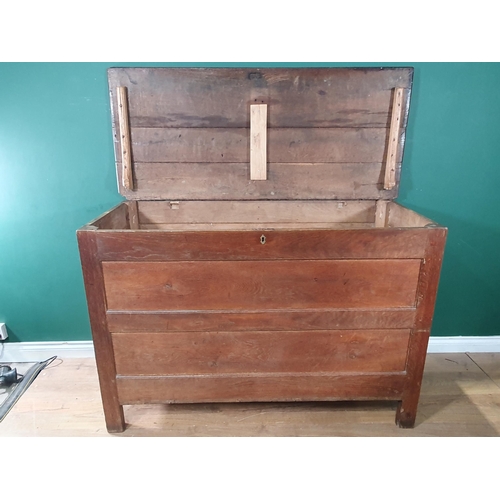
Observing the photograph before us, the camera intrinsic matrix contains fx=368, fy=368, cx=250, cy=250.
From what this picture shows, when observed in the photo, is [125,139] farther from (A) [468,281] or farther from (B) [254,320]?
(A) [468,281]

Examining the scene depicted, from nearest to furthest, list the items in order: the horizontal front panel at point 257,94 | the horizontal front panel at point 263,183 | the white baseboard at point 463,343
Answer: the horizontal front panel at point 257,94
the horizontal front panel at point 263,183
the white baseboard at point 463,343

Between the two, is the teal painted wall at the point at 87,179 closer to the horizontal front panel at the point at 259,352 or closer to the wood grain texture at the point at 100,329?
the wood grain texture at the point at 100,329

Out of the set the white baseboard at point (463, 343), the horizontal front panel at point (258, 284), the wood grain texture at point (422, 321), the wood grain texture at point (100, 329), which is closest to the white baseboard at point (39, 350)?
the wood grain texture at point (100, 329)

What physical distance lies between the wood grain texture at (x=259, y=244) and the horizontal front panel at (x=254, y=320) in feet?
0.67

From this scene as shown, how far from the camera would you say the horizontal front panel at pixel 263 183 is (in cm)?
170

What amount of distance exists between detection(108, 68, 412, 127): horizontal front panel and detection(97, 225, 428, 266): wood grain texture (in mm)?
663

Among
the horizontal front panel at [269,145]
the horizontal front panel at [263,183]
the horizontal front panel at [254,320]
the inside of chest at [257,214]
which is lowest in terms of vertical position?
the horizontal front panel at [254,320]

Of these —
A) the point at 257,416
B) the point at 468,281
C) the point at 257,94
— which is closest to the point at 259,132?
the point at 257,94

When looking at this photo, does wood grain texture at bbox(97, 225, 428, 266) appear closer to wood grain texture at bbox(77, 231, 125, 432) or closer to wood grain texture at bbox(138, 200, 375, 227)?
wood grain texture at bbox(77, 231, 125, 432)

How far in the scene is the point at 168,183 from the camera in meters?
1.71

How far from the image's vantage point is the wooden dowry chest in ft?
4.08

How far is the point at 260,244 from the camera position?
1226 millimetres

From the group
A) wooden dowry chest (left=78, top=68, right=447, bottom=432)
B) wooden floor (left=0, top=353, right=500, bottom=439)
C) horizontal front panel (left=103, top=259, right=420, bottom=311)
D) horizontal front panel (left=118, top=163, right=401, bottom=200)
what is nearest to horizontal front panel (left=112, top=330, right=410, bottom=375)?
wooden dowry chest (left=78, top=68, right=447, bottom=432)

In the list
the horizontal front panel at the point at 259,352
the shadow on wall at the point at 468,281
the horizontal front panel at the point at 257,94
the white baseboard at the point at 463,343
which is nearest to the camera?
the horizontal front panel at the point at 259,352
